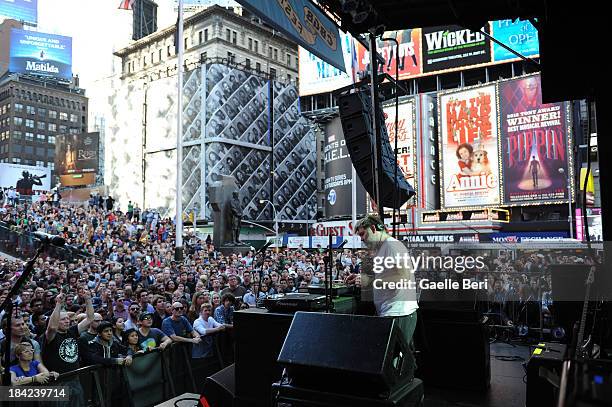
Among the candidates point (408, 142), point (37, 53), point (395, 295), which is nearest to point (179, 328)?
point (395, 295)

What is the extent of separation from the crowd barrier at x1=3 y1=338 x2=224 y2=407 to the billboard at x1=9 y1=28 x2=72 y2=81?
9133 centimetres

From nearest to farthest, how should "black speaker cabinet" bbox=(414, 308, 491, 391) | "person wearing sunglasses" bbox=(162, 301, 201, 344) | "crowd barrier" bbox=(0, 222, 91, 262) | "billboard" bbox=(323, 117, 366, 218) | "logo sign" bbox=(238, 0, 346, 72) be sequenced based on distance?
"logo sign" bbox=(238, 0, 346, 72)
"black speaker cabinet" bbox=(414, 308, 491, 391)
"person wearing sunglasses" bbox=(162, 301, 201, 344)
"crowd barrier" bbox=(0, 222, 91, 262)
"billboard" bbox=(323, 117, 366, 218)

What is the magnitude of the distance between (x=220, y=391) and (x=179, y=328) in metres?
3.63

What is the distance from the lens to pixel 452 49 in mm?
49562

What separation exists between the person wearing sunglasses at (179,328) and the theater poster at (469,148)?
40.3m

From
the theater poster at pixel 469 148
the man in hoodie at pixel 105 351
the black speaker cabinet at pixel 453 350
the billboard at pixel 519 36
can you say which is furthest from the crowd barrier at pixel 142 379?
the billboard at pixel 519 36

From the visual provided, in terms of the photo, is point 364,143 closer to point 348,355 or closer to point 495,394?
point 495,394

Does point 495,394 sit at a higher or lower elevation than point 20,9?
lower

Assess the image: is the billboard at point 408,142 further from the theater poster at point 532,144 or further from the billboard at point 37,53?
the billboard at point 37,53

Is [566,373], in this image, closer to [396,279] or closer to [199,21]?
[396,279]

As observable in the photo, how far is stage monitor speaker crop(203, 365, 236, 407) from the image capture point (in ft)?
14.3

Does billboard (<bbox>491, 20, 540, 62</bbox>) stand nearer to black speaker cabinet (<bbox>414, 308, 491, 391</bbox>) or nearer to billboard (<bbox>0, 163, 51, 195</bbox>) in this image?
black speaker cabinet (<bbox>414, 308, 491, 391</bbox>)

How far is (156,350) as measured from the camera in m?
7.03

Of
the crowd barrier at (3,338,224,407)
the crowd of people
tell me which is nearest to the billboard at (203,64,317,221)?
the crowd of people
